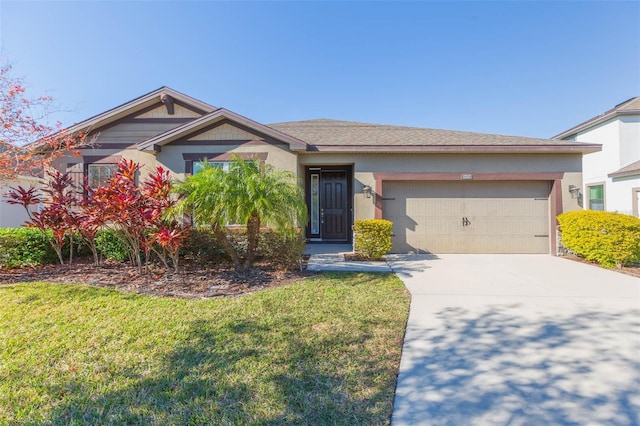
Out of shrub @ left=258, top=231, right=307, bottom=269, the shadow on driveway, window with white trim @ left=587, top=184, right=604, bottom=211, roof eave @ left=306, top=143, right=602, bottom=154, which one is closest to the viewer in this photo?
the shadow on driveway

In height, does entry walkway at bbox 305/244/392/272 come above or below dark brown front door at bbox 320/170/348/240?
below

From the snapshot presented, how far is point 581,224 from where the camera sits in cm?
719

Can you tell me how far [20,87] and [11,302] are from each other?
4.75m

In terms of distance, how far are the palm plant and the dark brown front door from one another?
444 centimetres

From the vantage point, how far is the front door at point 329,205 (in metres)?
10.2

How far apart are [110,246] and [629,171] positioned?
64.4ft

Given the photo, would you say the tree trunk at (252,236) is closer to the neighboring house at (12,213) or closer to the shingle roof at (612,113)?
the neighboring house at (12,213)

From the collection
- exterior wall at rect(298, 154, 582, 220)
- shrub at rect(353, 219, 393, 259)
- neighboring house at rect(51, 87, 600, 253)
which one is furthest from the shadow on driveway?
exterior wall at rect(298, 154, 582, 220)

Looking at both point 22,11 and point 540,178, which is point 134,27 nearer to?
point 22,11

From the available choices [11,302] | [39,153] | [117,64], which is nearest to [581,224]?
[11,302]

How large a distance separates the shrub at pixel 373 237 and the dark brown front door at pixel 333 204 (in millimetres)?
2735

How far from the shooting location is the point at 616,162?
540 inches

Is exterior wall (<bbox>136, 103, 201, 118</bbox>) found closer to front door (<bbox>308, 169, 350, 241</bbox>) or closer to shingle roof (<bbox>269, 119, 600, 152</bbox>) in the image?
shingle roof (<bbox>269, 119, 600, 152</bbox>)

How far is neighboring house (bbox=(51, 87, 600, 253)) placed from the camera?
8305 millimetres
